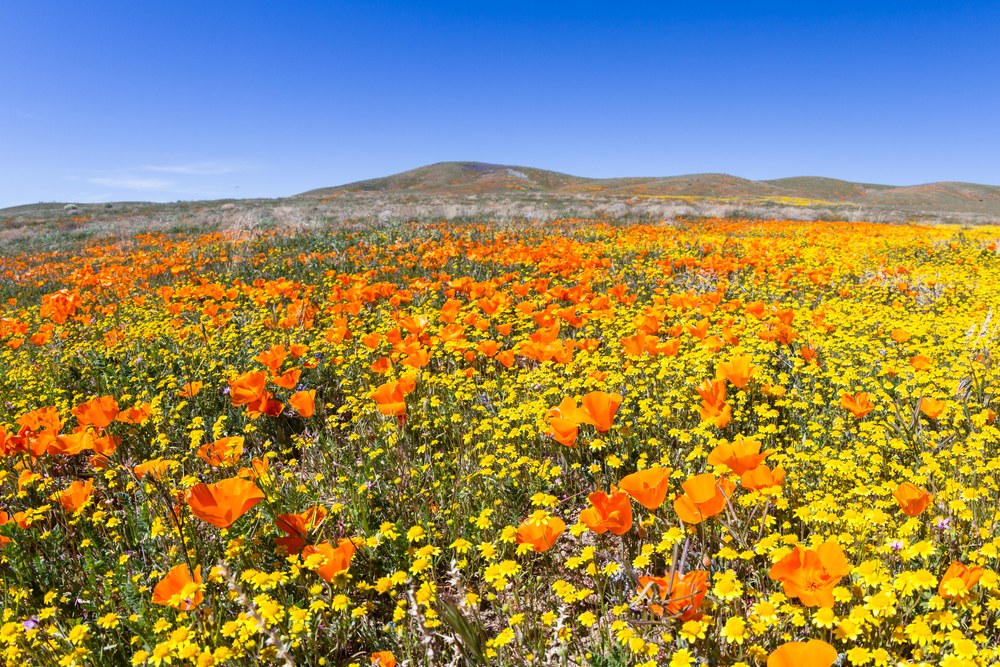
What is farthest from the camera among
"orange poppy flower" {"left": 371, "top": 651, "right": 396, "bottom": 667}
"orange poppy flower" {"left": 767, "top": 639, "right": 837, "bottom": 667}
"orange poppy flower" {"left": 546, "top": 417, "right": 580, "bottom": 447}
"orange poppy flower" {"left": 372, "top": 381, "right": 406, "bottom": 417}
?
"orange poppy flower" {"left": 372, "top": 381, "right": 406, "bottom": 417}

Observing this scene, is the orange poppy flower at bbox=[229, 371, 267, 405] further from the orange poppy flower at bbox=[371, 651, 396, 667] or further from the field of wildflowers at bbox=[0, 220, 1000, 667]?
the orange poppy flower at bbox=[371, 651, 396, 667]

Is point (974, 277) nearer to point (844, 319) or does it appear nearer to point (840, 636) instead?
point (844, 319)

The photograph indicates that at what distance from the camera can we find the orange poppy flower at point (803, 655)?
1.23 meters

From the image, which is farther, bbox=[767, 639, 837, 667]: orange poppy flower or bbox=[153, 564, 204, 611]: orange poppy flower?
bbox=[153, 564, 204, 611]: orange poppy flower

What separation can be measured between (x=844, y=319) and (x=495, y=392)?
3487 millimetres

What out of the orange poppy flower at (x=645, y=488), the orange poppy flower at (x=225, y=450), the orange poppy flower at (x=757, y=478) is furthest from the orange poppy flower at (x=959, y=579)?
the orange poppy flower at (x=225, y=450)

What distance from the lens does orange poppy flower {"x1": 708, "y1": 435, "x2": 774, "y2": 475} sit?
5.90 ft

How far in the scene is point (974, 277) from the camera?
8.03 m

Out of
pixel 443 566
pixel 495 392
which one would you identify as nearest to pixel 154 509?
pixel 443 566

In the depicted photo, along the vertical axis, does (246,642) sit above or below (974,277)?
below

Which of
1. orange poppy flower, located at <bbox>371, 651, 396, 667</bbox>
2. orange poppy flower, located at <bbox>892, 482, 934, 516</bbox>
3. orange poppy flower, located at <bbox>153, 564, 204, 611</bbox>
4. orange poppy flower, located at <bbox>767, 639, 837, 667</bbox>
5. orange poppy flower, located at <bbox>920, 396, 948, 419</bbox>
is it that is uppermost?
orange poppy flower, located at <bbox>920, 396, 948, 419</bbox>

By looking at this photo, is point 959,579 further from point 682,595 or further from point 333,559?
point 333,559

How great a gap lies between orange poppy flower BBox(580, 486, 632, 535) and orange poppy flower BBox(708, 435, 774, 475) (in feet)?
1.35

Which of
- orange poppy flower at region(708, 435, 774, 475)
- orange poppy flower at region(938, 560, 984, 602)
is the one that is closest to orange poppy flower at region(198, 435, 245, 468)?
orange poppy flower at region(708, 435, 774, 475)
